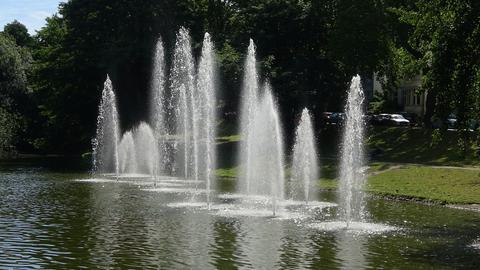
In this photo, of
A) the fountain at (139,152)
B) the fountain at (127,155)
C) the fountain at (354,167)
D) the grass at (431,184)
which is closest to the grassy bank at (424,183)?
the grass at (431,184)

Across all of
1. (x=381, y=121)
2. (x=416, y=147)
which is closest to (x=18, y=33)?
(x=381, y=121)

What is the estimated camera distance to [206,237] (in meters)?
20.7

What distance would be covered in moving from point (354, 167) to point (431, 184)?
26.7ft

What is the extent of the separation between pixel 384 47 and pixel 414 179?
1836cm

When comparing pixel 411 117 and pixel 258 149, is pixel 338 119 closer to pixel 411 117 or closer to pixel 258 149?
pixel 411 117

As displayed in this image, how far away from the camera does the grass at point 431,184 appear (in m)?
32.7

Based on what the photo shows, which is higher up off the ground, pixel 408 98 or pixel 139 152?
pixel 408 98

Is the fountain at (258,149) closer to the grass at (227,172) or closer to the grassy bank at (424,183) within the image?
the grass at (227,172)

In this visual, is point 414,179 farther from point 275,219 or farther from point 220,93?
point 220,93

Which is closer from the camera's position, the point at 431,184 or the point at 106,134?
the point at 431,184

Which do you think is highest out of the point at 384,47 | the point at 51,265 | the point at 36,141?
the point at 384,47

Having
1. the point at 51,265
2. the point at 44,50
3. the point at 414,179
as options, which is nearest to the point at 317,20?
the point at 414,179

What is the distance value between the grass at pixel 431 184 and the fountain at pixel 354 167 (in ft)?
4.27

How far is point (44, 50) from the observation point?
68562 millimetres
